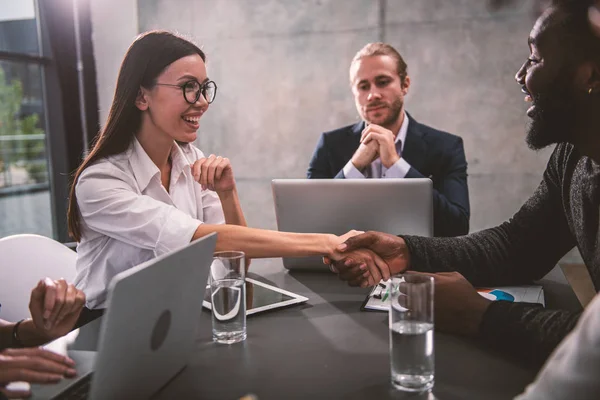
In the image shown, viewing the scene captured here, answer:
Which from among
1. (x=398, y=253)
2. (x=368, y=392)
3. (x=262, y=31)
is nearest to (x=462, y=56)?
(x=262, y=31)

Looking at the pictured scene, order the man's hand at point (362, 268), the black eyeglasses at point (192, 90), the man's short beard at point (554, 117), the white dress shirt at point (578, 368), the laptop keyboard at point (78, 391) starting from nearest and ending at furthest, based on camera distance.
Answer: the white dress shirt at point (578, 368)
the laptop keyboard at point (78, 391)
the man's short beard at point (554, 117)
the man's hand at point (362, 268)
the black eyeglasses at point (192, 90)

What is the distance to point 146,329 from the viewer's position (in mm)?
803

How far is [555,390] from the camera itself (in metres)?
0.66

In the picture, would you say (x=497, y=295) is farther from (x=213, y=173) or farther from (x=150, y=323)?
(x=213, y=173)

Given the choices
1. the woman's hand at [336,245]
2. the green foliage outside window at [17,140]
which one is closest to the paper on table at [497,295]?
the woman's hand at [336,245]

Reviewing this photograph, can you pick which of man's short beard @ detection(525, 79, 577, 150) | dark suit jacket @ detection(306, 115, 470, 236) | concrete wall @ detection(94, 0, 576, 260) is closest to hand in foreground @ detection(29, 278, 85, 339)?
man's short beard @ detection(525, 79, 577, 150)

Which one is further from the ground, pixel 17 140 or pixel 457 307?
pixel 17 140

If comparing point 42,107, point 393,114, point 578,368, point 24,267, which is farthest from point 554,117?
point 42,107

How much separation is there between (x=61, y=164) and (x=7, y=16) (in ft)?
3.25

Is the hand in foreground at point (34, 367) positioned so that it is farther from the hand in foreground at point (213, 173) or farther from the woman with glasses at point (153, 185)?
the hand in foreground at point (213, 173)

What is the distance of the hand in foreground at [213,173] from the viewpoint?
200cm

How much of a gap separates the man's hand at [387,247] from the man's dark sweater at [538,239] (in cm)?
2

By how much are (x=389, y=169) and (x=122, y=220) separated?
1262mm

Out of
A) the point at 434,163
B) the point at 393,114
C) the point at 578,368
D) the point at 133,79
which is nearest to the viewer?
the point at 578,368
